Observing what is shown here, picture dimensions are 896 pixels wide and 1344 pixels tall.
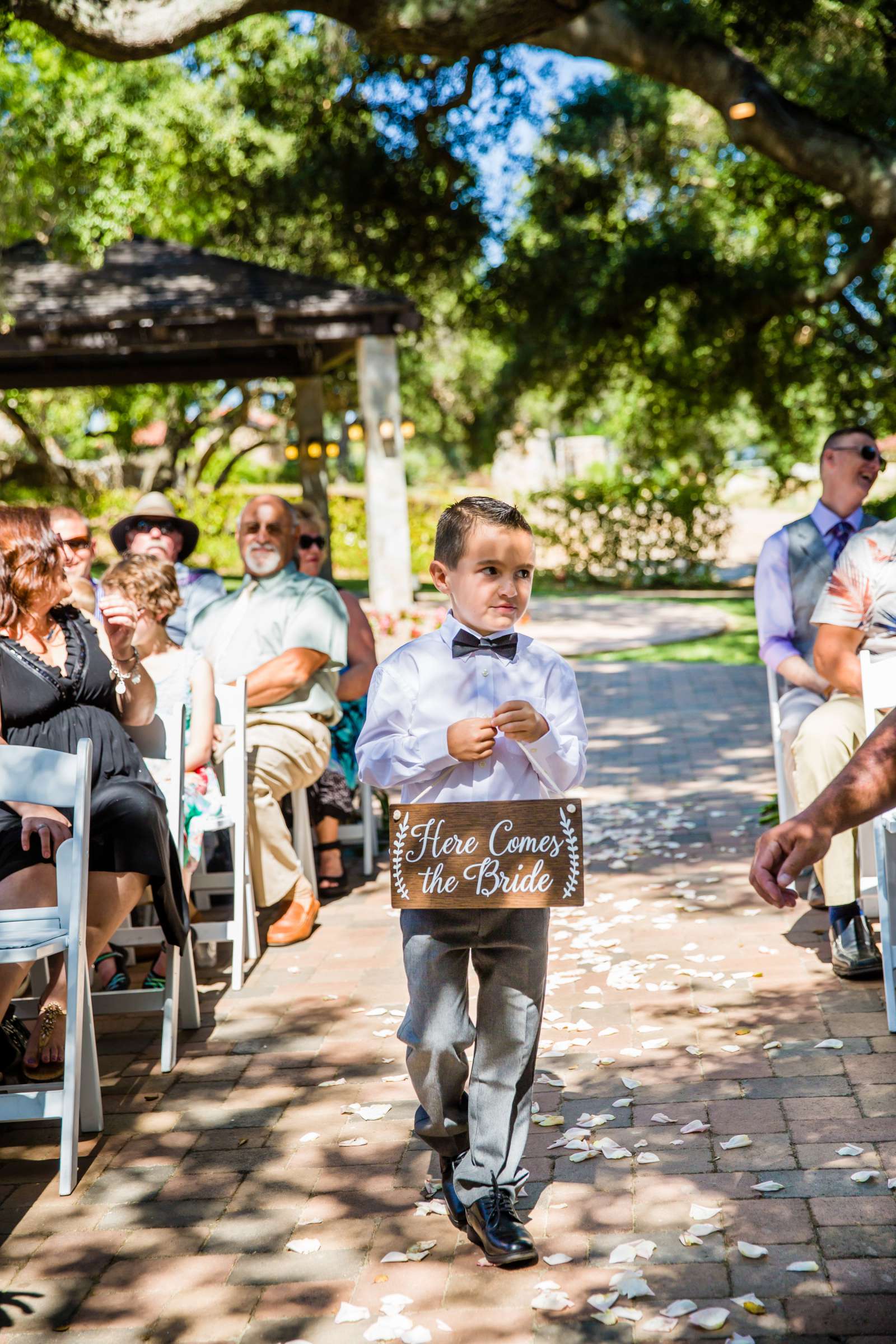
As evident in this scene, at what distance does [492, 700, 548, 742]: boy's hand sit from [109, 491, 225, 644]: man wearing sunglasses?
4.07m

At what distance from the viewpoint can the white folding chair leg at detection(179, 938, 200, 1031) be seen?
5.02m

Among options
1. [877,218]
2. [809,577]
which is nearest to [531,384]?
[877,218]

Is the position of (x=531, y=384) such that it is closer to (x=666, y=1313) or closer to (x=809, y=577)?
(x=809, y=577)

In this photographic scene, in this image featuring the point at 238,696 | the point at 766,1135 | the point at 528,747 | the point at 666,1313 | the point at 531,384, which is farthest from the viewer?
the point at 531,384

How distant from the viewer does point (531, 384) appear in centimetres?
1942

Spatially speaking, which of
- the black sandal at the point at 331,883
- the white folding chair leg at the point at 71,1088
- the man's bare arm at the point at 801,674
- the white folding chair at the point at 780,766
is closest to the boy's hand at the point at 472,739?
the white folding chair leg at the point at 71,1088

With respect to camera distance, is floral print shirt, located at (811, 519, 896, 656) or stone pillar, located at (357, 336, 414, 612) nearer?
floral print shirt, located at (811, 519, 896, 656)

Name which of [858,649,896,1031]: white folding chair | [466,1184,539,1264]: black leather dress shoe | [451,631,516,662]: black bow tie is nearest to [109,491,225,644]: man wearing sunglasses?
[858,649,896,1031]: white folding chair

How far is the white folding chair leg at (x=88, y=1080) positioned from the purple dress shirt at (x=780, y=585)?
3395mm

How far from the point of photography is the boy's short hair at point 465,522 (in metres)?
3.17

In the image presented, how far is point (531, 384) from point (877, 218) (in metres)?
8.85

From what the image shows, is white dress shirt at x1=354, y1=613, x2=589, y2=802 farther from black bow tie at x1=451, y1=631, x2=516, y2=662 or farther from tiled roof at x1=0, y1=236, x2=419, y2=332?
tiled roof at x1=0, y1=236, x2=419, y2=332

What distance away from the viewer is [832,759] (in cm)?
530

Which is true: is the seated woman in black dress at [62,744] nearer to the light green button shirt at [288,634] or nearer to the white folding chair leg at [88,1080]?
the white folding chair leg at [88,1080]
